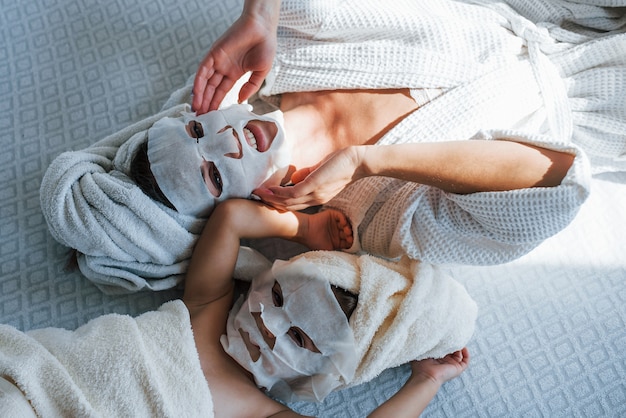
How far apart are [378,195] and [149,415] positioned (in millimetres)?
550

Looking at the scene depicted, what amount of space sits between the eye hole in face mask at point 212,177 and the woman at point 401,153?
7cm

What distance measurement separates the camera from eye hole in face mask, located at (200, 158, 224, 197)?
39.4 inches

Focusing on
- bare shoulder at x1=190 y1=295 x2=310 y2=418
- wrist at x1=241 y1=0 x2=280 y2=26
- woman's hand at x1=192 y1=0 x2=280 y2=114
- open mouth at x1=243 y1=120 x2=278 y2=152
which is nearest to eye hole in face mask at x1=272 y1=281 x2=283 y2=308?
bare shoulder at x1=190 y1=295 x2=310 y2=418

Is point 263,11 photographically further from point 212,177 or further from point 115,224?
point 115,224

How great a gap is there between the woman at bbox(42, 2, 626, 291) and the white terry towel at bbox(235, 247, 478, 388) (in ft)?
0.19

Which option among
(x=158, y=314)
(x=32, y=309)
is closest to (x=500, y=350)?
(x=158, y=314)

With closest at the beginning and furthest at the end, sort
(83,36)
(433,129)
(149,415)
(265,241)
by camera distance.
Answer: (149,415) → (433,129) → (265,241) → (83,36)

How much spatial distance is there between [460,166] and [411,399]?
413mm

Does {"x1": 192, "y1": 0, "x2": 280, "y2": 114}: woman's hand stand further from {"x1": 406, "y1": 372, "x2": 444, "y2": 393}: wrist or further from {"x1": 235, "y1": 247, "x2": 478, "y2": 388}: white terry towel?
{"x1": 406, "y1": 372, "x2": 444, "y2": 393}: wrist

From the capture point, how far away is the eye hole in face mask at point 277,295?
0.98 meters

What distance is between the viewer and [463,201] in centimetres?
95

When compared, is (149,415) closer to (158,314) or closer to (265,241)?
(158,314)

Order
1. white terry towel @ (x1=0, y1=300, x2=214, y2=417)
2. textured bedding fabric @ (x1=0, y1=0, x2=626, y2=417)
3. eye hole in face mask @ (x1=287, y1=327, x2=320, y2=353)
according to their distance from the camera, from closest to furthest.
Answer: white terry towel @ (x1=0, y1=300, x2=214, y2=417)
eye hole in face mask @ (x1=287, y1=327, x2=320, y2=353)
textured bedding fabric @ (x1=0, y1=0, x2=626, y2=417)

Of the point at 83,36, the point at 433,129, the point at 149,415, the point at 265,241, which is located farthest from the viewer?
the point at 83,36
